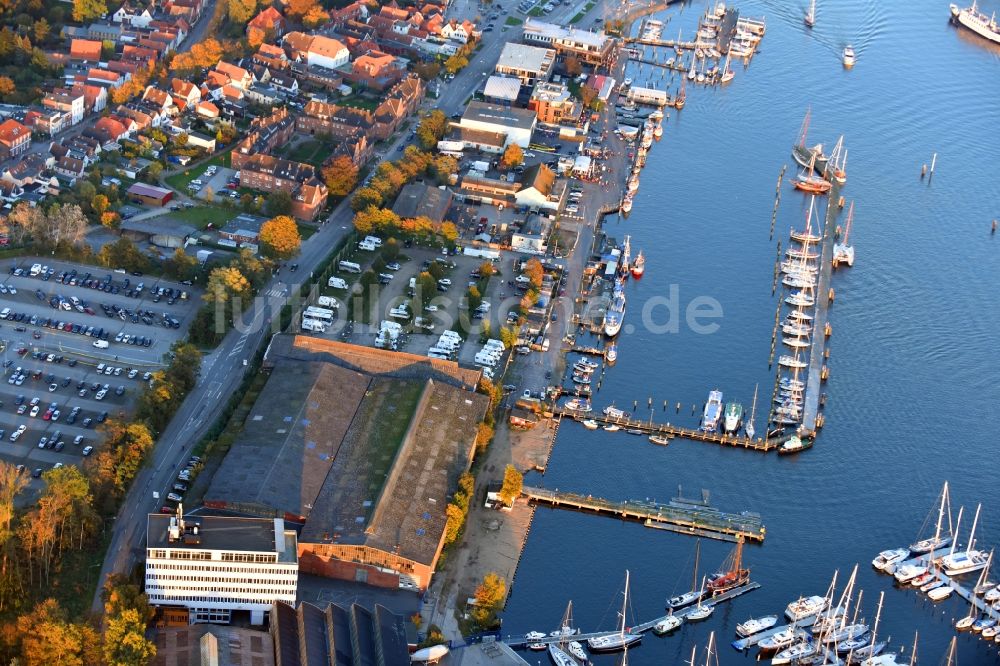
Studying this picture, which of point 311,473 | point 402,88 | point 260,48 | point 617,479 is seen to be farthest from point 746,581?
point 260,48

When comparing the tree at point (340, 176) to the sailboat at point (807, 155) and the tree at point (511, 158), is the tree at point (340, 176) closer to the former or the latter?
the tree at point (511, 158)

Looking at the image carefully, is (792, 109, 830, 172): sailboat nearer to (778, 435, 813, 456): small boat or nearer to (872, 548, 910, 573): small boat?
(778, 435, 813, 456): small boat

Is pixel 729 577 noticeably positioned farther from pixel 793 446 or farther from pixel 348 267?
Result: pixel 348 267

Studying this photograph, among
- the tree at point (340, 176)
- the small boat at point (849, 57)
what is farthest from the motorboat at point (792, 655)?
the small boat at point (849, 57)

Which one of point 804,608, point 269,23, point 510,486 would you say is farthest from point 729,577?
point 269,23

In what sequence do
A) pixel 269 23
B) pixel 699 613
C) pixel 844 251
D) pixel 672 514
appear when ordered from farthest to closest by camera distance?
pixel 269 23, pixel 844 251, pixel 672 514, pixel 699 613

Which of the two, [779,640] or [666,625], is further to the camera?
[666,625]
